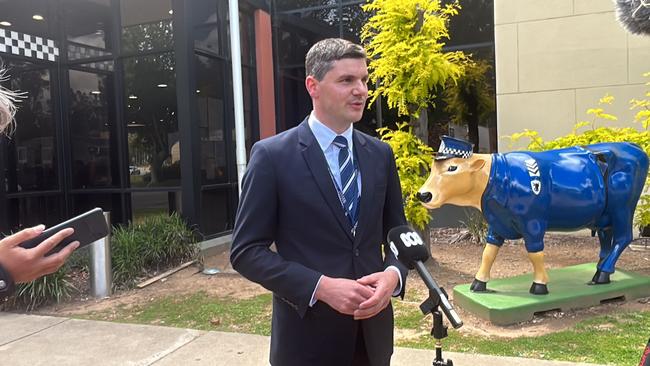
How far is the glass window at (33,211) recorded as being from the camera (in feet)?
31.2

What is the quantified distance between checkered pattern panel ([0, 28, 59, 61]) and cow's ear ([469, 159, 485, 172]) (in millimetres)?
8227

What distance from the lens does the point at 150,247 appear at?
789 centimetres

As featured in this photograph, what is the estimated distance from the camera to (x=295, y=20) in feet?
41.0

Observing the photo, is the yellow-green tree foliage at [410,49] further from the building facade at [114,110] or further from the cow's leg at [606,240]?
the building facade at [114,110]

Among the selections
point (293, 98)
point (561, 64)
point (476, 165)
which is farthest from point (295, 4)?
point (476, 165)

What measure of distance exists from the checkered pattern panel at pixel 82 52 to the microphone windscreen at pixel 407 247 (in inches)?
374

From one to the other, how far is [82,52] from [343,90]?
9637 millimetres

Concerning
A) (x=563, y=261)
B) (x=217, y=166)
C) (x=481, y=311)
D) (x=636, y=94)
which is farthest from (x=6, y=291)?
(x=636, y=94)

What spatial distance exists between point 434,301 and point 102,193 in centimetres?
958

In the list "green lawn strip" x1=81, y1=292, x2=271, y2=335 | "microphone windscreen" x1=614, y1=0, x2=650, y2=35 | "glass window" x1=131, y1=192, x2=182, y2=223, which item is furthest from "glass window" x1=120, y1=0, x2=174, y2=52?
"microphone windscreen" x1=614, y1=0, x2=650, y2=35

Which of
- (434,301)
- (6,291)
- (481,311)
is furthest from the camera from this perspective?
(481,311)

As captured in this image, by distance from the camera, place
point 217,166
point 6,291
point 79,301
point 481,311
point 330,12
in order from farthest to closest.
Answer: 1. point 330,12
2. point 217,166
3. point 79,301
4. point 481,311
5. point 6,291

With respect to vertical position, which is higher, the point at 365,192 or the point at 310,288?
the point at 365,192

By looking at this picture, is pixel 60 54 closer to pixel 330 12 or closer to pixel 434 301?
pixel 330 12
